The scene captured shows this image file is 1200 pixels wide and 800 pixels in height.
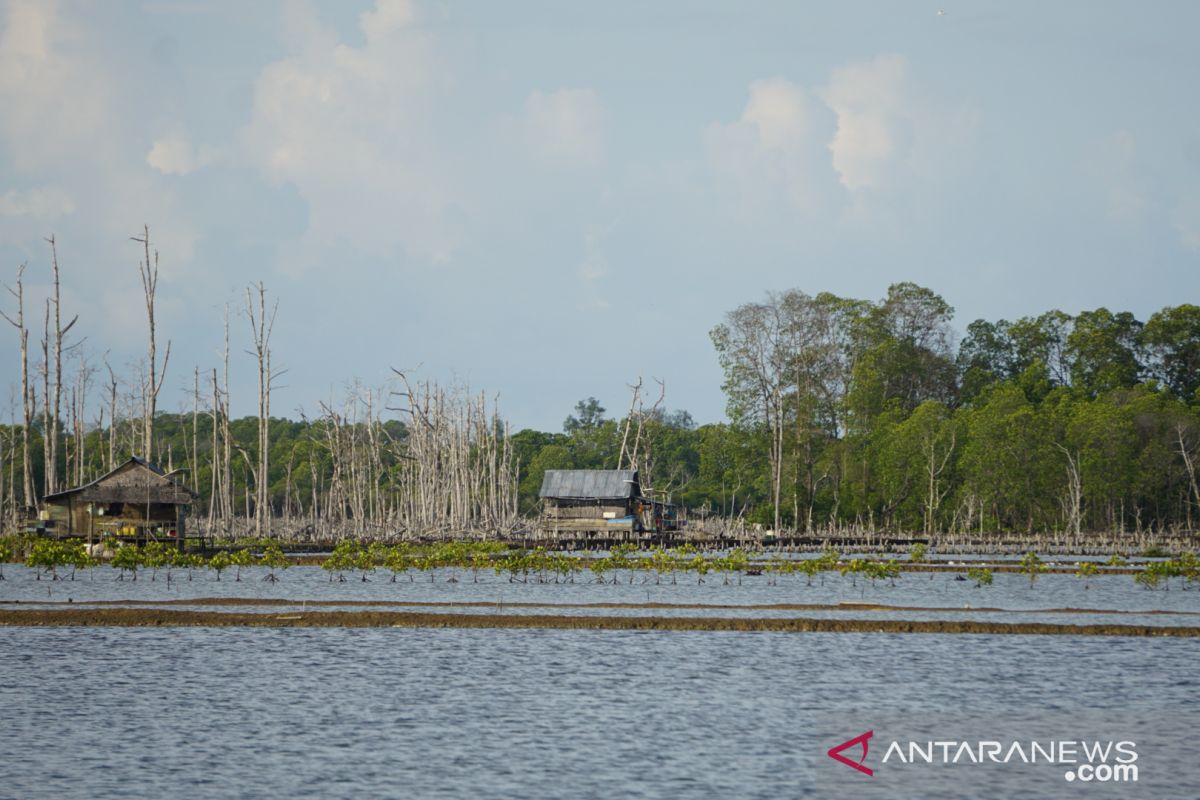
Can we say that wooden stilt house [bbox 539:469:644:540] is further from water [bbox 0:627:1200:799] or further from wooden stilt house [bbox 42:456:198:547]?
water [bbox 0:627:1200:799]

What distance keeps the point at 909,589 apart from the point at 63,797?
33.7m

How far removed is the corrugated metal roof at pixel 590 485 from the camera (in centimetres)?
7525

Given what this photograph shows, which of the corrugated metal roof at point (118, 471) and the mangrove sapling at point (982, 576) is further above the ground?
the corrugated metal roof at point (118, 471)

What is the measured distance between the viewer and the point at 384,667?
83.6 feet

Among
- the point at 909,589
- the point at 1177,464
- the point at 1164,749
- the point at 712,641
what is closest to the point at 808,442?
the point at 1177,464

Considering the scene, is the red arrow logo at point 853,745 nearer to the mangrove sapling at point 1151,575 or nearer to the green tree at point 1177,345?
the mangrove sapling at point 1151,575

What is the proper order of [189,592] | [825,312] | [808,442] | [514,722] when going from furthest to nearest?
[825,312], [808,442], [189,592], [514,722]

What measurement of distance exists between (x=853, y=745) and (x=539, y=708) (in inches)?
213

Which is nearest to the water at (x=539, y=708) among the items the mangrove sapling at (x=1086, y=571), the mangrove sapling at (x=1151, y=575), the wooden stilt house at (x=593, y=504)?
the mangrove sapling at (x=1151, y=575)

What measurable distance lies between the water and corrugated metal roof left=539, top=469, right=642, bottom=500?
44.5 m

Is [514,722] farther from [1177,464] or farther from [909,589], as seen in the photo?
[1177,464]

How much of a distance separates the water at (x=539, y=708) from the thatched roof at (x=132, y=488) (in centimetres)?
2684

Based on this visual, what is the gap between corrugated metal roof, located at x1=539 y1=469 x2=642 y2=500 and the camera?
75.2 m

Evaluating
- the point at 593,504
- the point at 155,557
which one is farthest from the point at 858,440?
the point at 155,557
